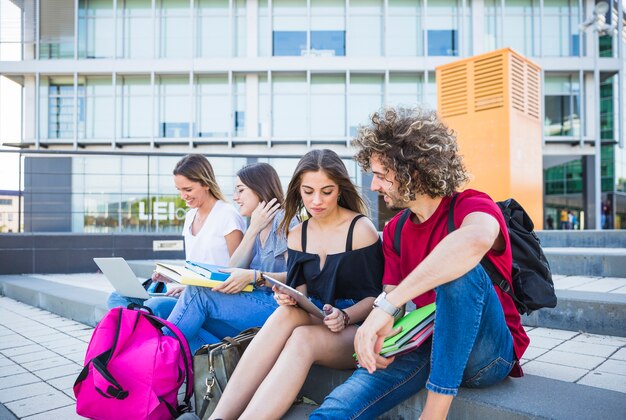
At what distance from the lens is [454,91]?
25.0 feet

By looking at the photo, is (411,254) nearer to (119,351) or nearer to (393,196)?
(393,196)

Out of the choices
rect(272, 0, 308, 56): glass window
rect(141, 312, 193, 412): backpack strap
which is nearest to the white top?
rect(141, 312, 193, 412): backpack strap

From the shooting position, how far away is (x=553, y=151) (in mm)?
18641

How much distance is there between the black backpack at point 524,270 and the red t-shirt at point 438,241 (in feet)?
0.09

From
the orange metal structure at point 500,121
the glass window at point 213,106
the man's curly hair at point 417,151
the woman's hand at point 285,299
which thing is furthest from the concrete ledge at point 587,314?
the glass window at point 213,106

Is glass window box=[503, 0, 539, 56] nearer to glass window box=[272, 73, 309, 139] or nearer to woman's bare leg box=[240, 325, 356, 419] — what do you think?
glass window box=[272, 73, 309, 139]

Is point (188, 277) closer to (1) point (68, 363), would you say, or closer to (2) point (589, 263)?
(1) point (68, 363)

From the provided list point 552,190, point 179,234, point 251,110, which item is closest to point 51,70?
point 251,110

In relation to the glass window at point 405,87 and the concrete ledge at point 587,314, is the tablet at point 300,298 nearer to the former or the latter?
the concrete ledge at point 587,314

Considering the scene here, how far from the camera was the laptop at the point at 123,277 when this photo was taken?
9.49 feet

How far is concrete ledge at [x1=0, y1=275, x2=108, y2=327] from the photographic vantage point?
15.3 feet

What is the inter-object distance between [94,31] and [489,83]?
17.1 m

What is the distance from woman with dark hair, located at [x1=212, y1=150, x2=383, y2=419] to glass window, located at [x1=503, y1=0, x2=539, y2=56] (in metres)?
18.5

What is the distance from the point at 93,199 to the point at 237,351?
864 centimetres
